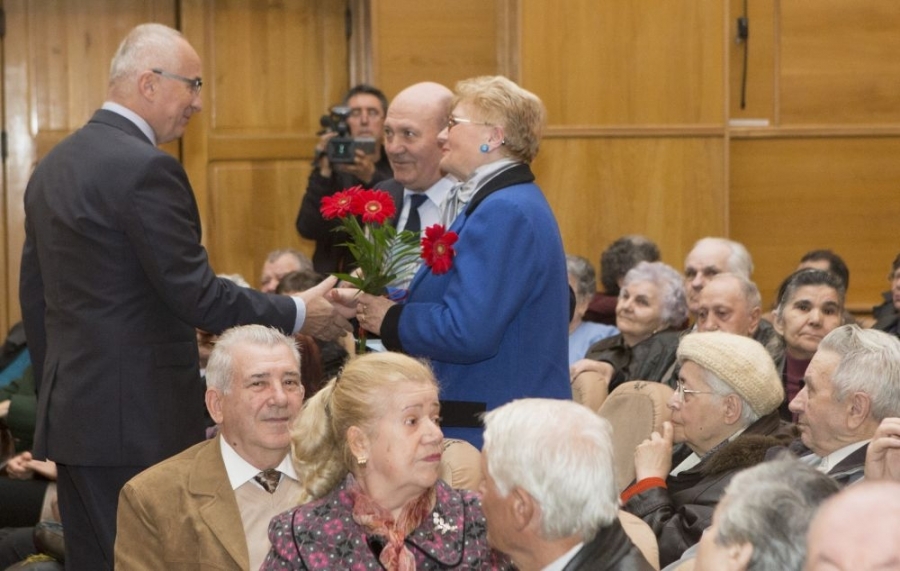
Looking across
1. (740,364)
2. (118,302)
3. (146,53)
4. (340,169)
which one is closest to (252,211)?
(340,169)

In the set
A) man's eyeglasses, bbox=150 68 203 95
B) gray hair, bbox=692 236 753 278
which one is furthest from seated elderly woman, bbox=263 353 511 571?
gray hair, bbox=692 236 753 278

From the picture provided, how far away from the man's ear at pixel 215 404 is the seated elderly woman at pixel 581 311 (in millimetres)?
2546

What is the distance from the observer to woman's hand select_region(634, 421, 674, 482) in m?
3.44

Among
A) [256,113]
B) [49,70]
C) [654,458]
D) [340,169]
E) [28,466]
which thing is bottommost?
[28,466]

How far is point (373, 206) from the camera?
348cm

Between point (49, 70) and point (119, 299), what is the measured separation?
3.85m

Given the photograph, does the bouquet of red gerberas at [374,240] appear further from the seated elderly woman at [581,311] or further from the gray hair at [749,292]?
the seated elderly woman at [581,311]

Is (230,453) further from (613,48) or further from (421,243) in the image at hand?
(613,48)

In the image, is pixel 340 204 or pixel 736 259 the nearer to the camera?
pixel 340 204

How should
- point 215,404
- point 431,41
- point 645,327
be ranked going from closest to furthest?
point 215,404 < point 645,327 < point 431,41

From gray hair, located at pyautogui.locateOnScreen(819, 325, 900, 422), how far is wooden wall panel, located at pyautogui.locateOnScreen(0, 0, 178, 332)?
4.46 m

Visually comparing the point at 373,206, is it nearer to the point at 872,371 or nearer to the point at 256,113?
the point at 872,371

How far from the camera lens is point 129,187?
3436 millimetres

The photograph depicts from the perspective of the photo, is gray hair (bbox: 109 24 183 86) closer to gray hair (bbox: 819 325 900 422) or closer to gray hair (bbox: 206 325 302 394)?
gray hair (bbox: 206 325 302 394)
